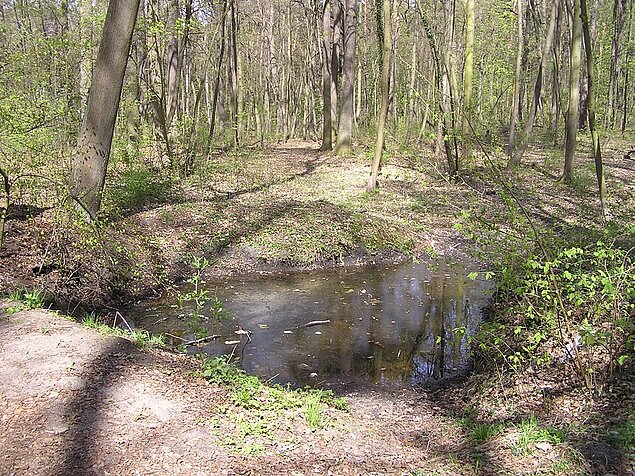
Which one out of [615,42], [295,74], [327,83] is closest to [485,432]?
[327,83]

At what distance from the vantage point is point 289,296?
943cm

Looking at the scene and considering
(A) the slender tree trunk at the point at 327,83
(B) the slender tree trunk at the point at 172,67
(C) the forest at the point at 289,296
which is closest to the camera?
(C) the forest at the point at 289,296

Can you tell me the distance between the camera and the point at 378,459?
4.12 m

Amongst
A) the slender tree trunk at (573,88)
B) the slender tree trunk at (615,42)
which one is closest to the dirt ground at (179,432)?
the slender tree trunk at (573,88)

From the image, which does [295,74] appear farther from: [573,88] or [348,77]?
[573,88]

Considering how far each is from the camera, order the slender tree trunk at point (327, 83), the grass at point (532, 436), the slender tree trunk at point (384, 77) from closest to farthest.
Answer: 1. the grass at point (532, 436)
2. the slender tree trunk at point (384, 77)
3. the slender tree trunk at point (327, 83)

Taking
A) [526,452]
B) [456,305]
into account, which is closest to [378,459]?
[526,452]

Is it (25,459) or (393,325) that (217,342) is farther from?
(25,459)

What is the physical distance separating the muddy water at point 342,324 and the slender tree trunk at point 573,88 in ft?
24.6

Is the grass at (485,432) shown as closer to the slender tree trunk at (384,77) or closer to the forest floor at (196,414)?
the forest floor at (196,414)

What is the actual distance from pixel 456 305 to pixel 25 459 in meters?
6.96

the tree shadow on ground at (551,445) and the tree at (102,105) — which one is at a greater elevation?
the tree at (102,105)

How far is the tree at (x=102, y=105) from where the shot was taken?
881 centimetres

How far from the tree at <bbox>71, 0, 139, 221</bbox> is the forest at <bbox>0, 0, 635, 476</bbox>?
0.04 metres
